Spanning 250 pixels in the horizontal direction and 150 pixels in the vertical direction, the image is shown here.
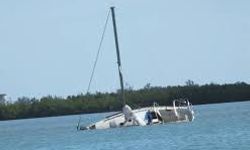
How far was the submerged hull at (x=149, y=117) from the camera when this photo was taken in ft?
296

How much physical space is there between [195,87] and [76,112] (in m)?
19.9

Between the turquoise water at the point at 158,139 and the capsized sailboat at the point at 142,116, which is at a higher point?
the capsized sailboat at the point at 142,116

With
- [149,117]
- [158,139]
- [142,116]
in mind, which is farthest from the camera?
[149,117]

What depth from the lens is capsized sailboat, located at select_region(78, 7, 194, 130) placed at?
89.7 meters

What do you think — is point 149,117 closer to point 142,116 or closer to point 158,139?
point 142,116

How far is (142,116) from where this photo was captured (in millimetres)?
90938

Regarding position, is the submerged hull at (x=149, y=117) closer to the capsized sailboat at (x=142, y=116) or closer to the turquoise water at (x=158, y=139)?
the capsized sailboat at (x=142, y=116)

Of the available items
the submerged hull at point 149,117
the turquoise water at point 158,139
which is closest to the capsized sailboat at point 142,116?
the submerged hull at point 149,117

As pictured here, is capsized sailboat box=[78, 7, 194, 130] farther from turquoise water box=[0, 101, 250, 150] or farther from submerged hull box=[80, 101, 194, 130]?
turquoise water box=[0, 101, 250, 150]

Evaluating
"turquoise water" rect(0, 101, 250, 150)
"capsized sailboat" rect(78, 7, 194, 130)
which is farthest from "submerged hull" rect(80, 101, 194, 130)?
"turquoise water" rect(0, 101, 250, 150)

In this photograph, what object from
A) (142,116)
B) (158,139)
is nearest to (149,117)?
(142,116)

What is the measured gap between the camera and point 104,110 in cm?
17238

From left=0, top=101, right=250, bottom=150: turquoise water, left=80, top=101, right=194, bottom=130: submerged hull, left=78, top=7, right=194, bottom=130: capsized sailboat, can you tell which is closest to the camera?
left=0, top=101, right=250, bottom=150: turquoise water

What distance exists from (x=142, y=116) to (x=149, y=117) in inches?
44.1
